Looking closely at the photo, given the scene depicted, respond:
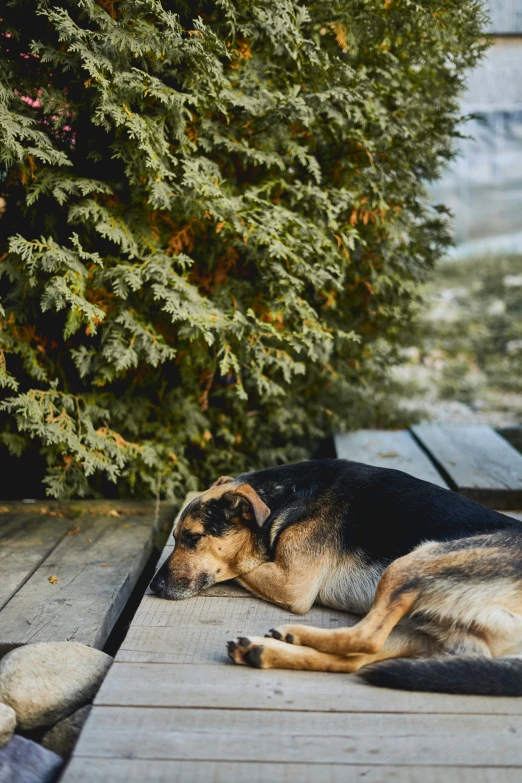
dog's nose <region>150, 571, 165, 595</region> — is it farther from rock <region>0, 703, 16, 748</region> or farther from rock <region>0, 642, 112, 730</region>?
rock <region>0, 703, 16, 748</region>

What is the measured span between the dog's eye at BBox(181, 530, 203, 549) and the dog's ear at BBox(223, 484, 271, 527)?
194mm

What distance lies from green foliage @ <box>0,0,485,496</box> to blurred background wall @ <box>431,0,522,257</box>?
24.0ft

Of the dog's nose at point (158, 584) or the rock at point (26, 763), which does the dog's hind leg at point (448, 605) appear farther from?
the rock at point (26, 763)

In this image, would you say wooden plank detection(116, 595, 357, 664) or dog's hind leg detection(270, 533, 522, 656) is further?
wooden plank detection(116, 595, 357, 664)

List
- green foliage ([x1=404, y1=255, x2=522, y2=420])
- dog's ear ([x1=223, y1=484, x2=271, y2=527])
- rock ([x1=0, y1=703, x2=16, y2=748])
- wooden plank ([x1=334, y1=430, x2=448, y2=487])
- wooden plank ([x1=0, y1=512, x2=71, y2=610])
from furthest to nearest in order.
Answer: green foliage ([x1=404, y1=255, x2=522, y2=420]) → wooden plank ([x1=334, y1=430, x2=448, y2=487]) → wooden plank ([x1=0, y1=512, x2=71, y2=610]) → dog's ear ([x1=223, y1=484, x2=271, y2=527]) → rock ([x1=0, y1=703, x2=16, y2=748])

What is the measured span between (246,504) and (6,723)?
137 centimetres

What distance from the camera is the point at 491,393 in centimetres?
1080

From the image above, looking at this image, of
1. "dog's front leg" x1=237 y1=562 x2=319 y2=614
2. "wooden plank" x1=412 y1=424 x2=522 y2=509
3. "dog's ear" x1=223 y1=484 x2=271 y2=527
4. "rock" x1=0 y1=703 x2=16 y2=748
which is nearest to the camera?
"rock" x1=0 y1=703 x2=16 y2=748

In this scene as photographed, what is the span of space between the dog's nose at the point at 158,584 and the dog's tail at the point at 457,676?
121 centimetres

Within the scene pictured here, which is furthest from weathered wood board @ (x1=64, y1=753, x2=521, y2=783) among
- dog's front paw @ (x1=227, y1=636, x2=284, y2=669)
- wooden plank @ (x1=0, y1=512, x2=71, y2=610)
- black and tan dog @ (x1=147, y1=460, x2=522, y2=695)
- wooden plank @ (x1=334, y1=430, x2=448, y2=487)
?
wooden plank @ (x1=334, y1=430, x2=448, y2=487)

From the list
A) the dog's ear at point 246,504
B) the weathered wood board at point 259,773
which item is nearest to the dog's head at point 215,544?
the dog's ear at point 246,504

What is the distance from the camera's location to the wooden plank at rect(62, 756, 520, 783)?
2.06 meters

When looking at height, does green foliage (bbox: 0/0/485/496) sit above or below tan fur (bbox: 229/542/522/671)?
above

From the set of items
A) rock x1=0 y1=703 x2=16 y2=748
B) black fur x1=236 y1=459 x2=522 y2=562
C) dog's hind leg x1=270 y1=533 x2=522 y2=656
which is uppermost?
black fur x1=236 y1=459 x2=522 y2=562
